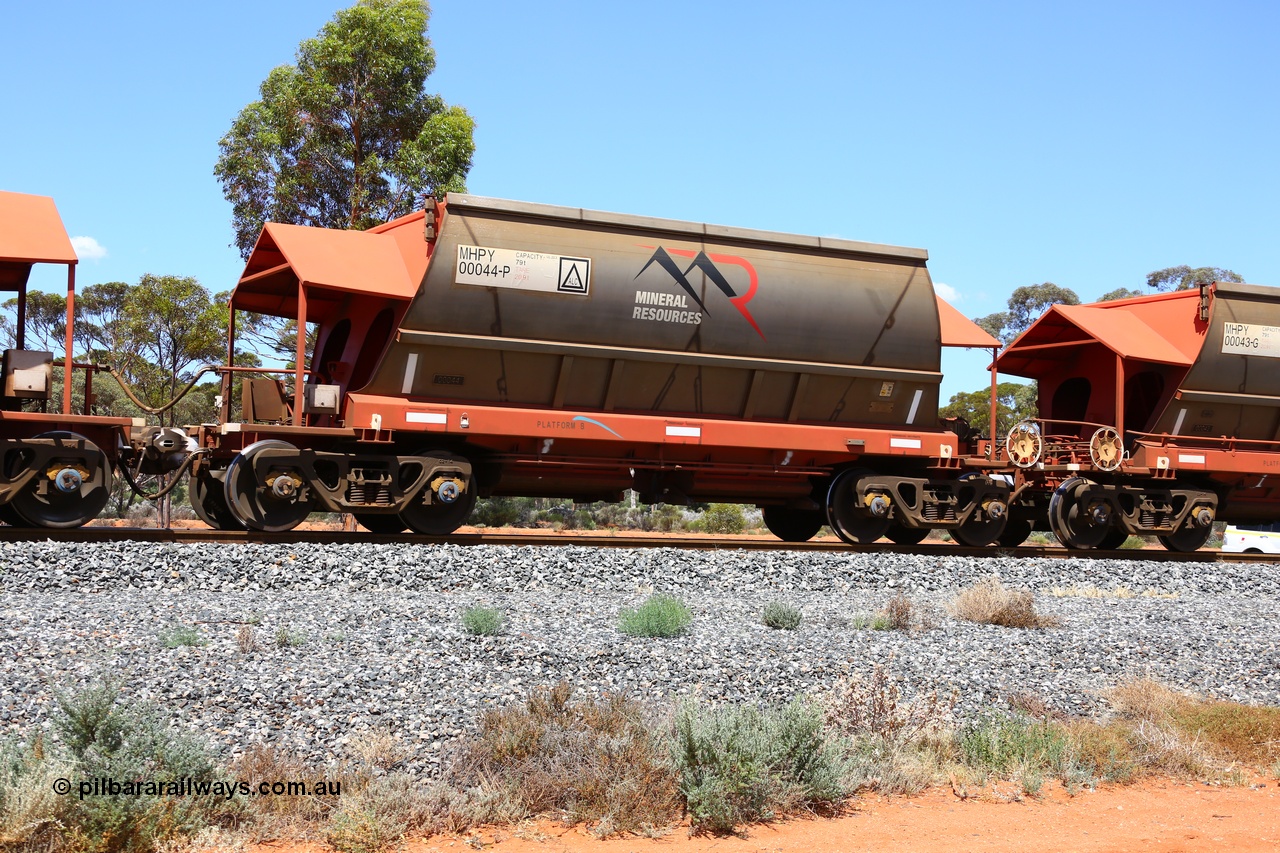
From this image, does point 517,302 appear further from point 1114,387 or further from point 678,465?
point 1114,387

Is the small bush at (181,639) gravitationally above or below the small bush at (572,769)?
above

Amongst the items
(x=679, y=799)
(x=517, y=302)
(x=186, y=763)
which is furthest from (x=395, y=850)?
(x=517, y=302)

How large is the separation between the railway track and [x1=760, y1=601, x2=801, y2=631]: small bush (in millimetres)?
3899

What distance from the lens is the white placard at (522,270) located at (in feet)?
41.4

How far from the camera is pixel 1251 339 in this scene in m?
16.8

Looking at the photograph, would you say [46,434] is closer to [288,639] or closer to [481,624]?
[288,639]

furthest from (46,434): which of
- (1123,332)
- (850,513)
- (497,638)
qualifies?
(1123,332)

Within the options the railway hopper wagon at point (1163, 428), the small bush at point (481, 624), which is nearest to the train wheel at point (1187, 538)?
the railway hopper wagon at point (1163, 428)

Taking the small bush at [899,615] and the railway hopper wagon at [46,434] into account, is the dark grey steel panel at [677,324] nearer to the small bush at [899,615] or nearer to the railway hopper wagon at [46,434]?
the railway hopper wagon at [46,434]

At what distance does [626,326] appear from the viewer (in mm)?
13398

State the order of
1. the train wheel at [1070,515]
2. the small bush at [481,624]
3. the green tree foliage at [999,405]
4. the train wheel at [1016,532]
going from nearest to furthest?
the small bush at [481,624], the train wheel at [1070,515], the train wheel at [1016,532], the green tree foliage at [999,405]

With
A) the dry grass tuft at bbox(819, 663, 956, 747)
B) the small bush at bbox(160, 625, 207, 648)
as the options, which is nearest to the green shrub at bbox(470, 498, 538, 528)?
the small bush at bbox(160, 625, 207, 648)

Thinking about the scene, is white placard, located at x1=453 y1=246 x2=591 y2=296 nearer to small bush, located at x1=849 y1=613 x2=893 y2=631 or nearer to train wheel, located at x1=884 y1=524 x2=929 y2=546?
small bush, located at x1=849 y1=613 x2=893 y2=631

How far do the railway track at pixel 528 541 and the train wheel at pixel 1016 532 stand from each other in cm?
183
